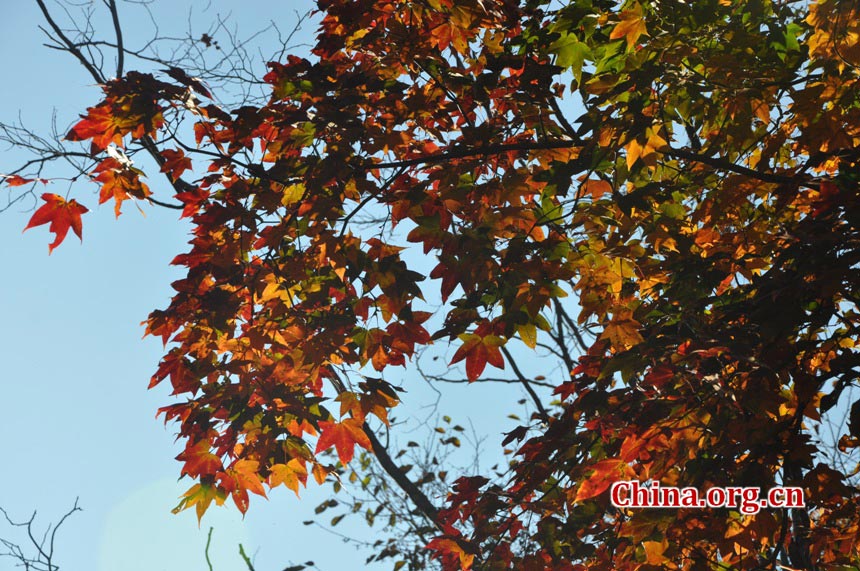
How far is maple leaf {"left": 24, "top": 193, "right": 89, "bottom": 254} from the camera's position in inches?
100

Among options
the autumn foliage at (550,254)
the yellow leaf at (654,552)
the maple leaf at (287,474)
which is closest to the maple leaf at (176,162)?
the autumn foliage at (550,254)

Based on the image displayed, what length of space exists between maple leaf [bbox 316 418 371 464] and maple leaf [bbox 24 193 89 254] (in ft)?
3.79

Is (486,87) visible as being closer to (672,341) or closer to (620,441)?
(672,341)

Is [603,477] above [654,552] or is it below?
above

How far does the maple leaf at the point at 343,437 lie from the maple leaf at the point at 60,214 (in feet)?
3.79

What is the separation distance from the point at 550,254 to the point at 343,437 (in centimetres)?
95

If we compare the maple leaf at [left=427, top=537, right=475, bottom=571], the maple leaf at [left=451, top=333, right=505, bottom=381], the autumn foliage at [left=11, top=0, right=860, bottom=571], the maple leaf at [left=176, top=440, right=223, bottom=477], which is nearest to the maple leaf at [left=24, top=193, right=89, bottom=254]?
the autumn foliage at [left=11, top=0, right=860, bottom=571]

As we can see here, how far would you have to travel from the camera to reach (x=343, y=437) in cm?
243

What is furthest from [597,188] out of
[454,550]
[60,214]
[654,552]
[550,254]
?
[60,214]

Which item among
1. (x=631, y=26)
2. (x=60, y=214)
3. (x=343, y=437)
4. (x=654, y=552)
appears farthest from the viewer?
(x=60, y=214)

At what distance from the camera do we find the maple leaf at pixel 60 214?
254 centimetres

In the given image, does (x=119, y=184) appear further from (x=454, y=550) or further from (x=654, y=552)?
(x=654, y=552)

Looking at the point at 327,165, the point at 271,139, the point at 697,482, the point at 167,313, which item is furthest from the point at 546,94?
the point at 167,313

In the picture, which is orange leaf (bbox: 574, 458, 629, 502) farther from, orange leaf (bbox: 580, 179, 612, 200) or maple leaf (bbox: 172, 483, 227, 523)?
maple leaf (bbox: 172, 483, 227, 523)
